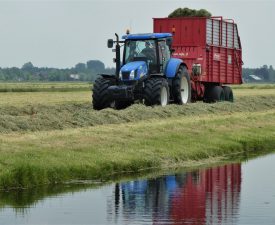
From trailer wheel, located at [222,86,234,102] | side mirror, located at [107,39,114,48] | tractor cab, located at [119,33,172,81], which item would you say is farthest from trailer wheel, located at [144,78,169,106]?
trailer wheel, located at [222,86,234,102]

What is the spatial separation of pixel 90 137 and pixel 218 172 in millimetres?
3870

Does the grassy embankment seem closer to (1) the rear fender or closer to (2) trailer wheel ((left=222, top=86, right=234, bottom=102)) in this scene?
(1) the rear fender

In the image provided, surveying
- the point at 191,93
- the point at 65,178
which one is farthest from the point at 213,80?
the point at 65,178

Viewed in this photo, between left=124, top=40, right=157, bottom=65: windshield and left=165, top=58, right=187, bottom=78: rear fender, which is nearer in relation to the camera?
left=124, top=40, right=157, bottom=65: windshield

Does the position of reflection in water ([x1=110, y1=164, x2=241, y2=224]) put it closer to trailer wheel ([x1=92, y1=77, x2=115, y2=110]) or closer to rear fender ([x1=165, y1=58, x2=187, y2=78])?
trailer wheel ([x1=92, y1=77, x2=115, y2=110])

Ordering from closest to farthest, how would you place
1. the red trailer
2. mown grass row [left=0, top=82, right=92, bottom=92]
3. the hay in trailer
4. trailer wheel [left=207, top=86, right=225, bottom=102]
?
the red trailer < trailer wheel [left=207, top=86, right=225, bottom=102] < the hay in trailer < mown grass row [left=0, top=82, right=92, bottom=92]

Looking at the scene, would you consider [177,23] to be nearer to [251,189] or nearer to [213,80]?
[213,80]

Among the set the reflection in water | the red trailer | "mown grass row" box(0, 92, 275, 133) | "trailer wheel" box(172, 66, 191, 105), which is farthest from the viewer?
the red trailer

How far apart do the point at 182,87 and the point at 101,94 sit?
13.0 ft

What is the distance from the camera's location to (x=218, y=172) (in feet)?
71.6

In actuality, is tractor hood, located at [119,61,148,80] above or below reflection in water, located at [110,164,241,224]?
above

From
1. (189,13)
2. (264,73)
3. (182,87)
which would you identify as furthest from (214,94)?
(264,73)

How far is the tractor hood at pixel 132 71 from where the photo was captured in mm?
35219

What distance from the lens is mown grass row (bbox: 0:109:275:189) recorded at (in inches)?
758
